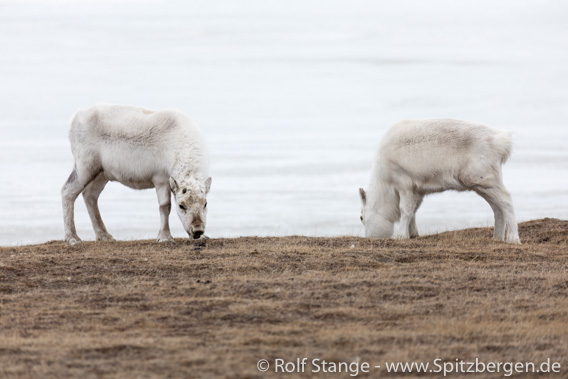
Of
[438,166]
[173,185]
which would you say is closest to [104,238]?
[173,185]

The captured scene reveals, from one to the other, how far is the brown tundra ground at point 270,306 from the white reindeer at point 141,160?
0.90 meters

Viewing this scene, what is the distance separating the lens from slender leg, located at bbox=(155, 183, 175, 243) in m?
16.2

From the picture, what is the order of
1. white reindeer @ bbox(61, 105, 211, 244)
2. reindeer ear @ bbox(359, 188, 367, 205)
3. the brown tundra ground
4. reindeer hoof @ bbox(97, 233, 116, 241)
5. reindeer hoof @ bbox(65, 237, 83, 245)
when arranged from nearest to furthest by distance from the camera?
the brown tundra ground < white reindeer @ bbox(61, 105, 211, 244) < reindeer hoof @ bbox(65, 237, 83, 245) < reindeer hoof @ bbox(97, 233, 116, 241) < reindeer ear @ bbox(359, 188, 367, 205)

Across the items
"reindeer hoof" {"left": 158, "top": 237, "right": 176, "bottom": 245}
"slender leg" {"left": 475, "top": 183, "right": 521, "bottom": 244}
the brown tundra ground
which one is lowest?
the brown tundra ground

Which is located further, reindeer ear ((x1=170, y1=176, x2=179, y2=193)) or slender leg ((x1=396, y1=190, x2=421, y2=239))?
slender leg ((x1=396, y1=190, x2=421, y2=239))

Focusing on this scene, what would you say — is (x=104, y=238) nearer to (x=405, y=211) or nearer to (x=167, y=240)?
(x=167, y=240)

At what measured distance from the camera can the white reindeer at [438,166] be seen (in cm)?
1614

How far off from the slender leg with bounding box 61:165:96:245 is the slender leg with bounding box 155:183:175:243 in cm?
167

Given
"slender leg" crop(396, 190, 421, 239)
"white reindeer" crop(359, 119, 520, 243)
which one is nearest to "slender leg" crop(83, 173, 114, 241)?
"white reindeer" crop(359, 119, 520, 243)

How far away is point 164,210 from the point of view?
16.2m

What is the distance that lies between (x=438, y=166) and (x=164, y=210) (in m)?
5.01

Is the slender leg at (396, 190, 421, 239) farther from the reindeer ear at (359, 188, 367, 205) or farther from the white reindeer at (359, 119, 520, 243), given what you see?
the reindeer ear at (359, 188, 367, 205)

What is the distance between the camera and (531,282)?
1223 centimetres

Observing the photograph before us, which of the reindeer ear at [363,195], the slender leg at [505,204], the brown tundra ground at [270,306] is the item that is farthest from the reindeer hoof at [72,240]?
the slender leg at [505,204]
